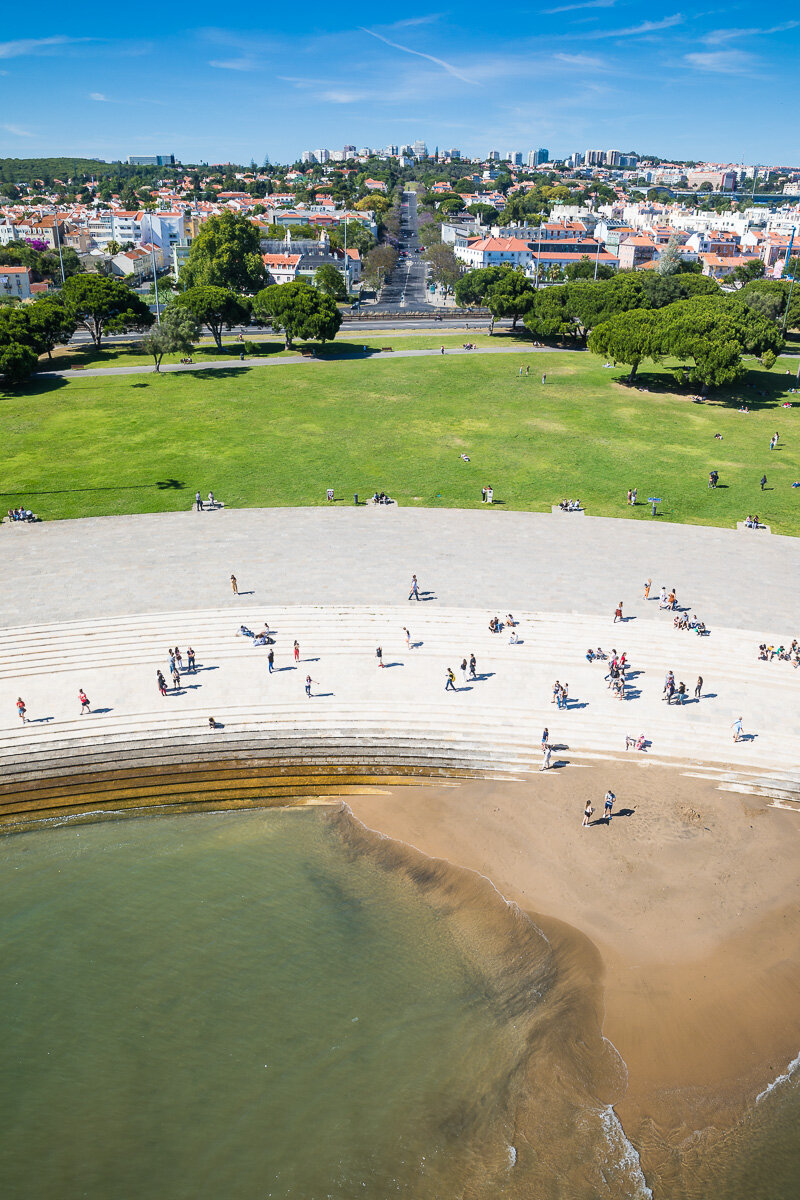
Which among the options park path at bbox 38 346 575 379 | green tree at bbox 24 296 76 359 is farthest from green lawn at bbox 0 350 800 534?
green tree at bbox 24 296 76 359

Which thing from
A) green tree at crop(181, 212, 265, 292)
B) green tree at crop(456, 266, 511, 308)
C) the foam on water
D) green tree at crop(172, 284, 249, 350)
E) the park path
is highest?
Result: green tree at crop(181, 212, 265, 292)

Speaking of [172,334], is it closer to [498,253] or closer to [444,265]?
[444,265]

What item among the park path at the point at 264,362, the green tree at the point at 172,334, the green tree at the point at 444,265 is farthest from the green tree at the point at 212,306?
the green tree at the point at 444,265

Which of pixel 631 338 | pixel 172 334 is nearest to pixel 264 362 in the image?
pixel 172 334

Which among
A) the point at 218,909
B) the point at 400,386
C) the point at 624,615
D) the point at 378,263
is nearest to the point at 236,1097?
the point at 218,909

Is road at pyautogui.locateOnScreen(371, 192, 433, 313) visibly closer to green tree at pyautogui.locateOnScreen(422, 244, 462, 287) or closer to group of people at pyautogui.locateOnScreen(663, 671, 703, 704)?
green tree at pyautogui.locateOnScreen(422, 244, 462, 287)

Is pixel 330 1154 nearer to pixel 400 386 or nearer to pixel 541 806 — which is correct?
pixel 541 806
